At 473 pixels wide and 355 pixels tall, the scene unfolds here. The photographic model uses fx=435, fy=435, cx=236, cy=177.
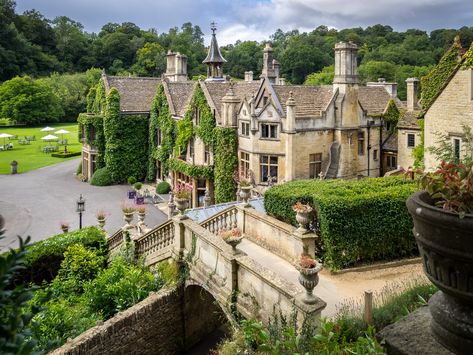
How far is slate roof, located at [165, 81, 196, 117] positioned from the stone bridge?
69.0 ft

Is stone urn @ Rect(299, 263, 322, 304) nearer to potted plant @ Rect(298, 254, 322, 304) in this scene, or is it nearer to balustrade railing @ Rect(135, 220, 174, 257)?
potted plant @ Rect(298, 254, 322, 304)

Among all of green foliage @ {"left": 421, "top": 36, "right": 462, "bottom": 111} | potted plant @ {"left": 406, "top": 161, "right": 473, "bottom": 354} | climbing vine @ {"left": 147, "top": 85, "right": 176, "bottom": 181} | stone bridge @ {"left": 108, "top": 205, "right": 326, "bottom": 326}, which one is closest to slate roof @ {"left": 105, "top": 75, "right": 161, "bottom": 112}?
climbing vine @ {"left": 147, "top": 85, "right": 176, "bottom": 181}

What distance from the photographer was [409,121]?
31.2 metres

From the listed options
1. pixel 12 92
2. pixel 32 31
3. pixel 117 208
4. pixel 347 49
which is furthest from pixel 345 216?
pixel 32 31

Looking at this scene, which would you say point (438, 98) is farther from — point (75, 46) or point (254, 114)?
point (75, 46)

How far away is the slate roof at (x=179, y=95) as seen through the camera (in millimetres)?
38781

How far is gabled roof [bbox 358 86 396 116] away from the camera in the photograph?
33312mm

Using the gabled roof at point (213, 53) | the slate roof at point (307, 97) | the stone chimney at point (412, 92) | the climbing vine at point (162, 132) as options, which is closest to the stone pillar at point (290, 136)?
the slate roof at point (307, 97)

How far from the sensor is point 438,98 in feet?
69.5

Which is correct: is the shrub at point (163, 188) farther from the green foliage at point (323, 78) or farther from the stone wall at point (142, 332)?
the green foliage at point (323, 78)

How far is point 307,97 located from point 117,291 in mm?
20210

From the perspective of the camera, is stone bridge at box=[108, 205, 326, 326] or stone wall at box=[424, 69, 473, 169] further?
stone wall at box=[424, 69, 473, 169]

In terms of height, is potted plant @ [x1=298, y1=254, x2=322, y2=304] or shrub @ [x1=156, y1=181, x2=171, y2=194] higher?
potted plant @ [x1=298, y1=254, x2=322, y2=304]

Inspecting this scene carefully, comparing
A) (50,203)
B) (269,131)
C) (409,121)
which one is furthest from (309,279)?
(50,203)
